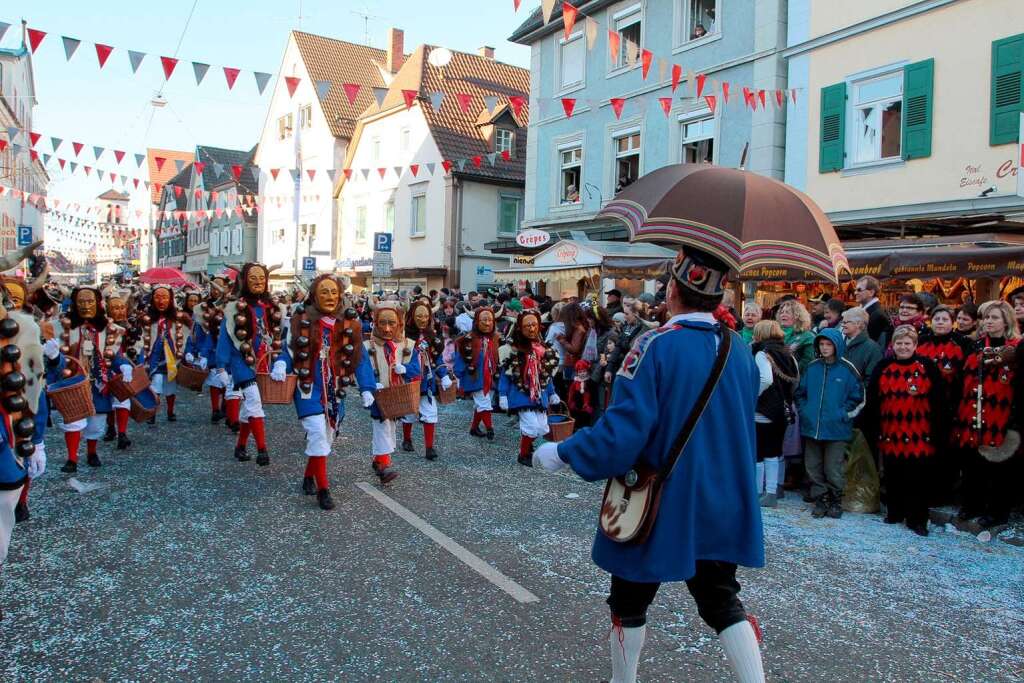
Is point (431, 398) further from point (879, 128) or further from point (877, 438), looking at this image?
point (879, 128)

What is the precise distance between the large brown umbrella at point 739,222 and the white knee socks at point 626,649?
1.43m

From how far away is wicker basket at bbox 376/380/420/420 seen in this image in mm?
7238

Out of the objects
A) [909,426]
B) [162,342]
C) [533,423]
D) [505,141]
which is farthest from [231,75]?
[505,141]

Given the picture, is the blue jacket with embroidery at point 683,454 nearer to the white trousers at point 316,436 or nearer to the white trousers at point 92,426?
the white trousers at point 316,436

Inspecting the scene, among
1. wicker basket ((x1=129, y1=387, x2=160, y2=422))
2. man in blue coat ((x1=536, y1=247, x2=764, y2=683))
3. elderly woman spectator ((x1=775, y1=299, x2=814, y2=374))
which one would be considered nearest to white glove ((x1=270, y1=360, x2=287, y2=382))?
wicker basket ((x1=129, y1=387, x2=160, y2=422))

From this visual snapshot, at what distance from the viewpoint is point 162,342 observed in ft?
34.2

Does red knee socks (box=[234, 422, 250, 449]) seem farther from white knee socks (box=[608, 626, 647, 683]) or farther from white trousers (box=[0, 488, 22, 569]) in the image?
white knee socks (box=[608, 626, 647, 683])

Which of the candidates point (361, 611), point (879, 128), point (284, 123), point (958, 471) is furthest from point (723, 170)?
point (284, 123)

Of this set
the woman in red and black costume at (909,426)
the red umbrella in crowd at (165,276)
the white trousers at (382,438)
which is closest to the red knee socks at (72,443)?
the white trousers at (382,438)

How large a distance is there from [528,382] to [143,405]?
423 centimetres

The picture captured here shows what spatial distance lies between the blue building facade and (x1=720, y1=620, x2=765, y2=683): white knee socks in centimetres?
1028

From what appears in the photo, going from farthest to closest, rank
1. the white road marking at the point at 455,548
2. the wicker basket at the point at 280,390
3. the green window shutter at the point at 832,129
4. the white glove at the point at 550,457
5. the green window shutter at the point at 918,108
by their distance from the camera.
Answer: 1. the green window shutter at the point at 832,129
2. the green window shutter at the point at 918,108
3. the wicker basket at the point at 280,390
4. the white road marking at the point at 455,548
5. the white glove at the point at 550,457

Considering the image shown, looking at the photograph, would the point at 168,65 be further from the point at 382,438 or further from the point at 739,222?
the point at 739,222

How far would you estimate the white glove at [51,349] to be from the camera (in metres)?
6.88
